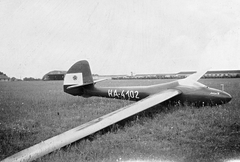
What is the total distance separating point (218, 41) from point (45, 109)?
286 inches

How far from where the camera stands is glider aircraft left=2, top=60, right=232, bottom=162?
401cm

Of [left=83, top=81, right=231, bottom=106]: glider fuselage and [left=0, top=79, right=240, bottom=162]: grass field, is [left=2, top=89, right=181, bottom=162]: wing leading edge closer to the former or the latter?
[left=0, top=79, right=240, bottom=162]: grass field

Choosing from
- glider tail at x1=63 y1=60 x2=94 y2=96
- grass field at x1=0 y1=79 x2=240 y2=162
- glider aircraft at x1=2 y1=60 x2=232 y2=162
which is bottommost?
grass field at x1=0 y1=79 x2=240 y2=162

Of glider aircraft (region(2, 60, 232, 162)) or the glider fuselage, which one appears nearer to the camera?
glider aircraft (region(2, 60, 232, 162))

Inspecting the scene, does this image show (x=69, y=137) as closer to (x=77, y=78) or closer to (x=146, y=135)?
(x=146, y=135)

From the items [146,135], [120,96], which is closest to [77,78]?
[120,96]

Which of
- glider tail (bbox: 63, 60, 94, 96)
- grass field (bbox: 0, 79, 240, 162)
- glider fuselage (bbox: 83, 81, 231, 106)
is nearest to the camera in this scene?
grass field (bbox: 0, 79, 240, 162)

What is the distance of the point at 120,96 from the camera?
8.32 metres

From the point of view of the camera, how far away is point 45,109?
8.12 m

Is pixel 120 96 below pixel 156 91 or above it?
below

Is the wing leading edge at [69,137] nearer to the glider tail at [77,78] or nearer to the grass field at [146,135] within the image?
the grass field at [146,135]

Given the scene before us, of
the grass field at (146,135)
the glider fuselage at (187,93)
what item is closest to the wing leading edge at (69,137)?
the grass field at (146,135)

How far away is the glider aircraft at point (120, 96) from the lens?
158 inches

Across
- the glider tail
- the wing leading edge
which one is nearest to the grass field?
the wing leading edge
